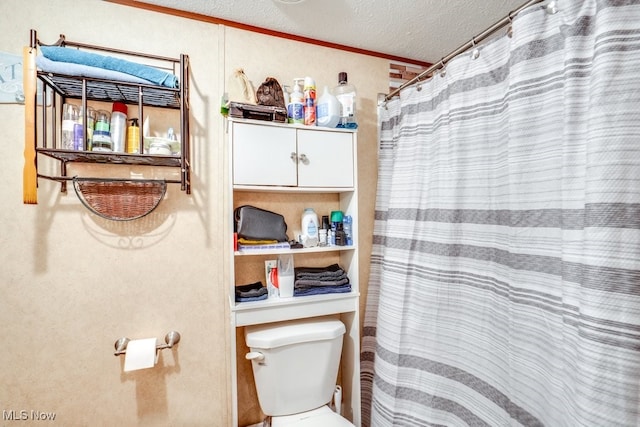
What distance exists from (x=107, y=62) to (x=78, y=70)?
10cm

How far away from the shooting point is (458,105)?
3.61 ft

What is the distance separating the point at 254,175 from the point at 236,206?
0.24 meters

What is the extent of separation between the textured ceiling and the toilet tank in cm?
148

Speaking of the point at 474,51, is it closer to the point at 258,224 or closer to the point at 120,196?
the point at 258,224

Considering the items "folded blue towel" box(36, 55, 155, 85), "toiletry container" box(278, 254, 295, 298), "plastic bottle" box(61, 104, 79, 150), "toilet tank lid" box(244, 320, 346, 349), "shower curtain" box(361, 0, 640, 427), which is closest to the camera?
"shower curtain" box(361, 0, 640, 427)

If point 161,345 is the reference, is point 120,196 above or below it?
above

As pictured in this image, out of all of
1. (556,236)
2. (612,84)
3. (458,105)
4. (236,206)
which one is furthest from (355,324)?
(612,84)

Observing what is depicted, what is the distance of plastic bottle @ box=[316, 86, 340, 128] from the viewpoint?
1380 mm

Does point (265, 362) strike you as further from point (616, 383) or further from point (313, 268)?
point (616, 383)

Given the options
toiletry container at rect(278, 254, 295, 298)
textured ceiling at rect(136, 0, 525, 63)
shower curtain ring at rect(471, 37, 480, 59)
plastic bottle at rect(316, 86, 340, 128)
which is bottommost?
toiletry container at rect(278, 254, 295, 298)

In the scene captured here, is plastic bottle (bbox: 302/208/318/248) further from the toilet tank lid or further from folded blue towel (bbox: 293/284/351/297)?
the toilet tank lid

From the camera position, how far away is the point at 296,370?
1.30m
